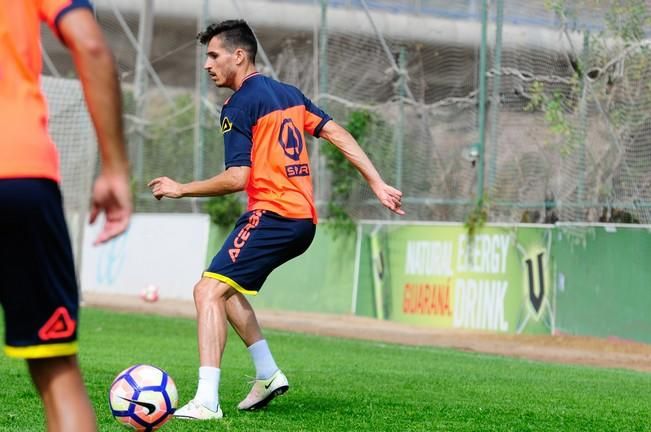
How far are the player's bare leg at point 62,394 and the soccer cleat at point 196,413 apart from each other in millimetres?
3424

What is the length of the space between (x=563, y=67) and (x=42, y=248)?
14.8 metres

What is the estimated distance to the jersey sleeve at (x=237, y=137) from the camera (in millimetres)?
7785

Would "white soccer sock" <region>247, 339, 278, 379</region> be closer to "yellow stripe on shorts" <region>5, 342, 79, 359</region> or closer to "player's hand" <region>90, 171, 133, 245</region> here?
"yellow stripe on shorts" <region>5, 342, 79, 359</region>

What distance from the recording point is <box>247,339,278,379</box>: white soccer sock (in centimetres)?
802

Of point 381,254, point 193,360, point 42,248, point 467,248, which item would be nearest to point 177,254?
point 381,254

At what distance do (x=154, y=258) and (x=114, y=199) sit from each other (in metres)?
22.0

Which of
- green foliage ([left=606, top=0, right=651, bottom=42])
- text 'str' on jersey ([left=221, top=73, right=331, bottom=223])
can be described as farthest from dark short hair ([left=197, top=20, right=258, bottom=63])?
green foliage ([left=606, top=0, right=651, bottom=42])

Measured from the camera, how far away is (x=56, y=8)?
380 centimetres

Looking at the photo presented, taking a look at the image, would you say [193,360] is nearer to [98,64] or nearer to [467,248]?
[467,248]

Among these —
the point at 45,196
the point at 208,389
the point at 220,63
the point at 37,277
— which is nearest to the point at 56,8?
the point at 45,196

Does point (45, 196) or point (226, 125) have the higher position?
point (226, 125)

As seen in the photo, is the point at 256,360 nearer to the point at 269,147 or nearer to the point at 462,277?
the point at 269,147

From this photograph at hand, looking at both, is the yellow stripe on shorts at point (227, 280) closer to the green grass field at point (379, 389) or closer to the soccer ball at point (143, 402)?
the green grass field at point (379, 389)

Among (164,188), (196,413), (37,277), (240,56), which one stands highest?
(240,56)
